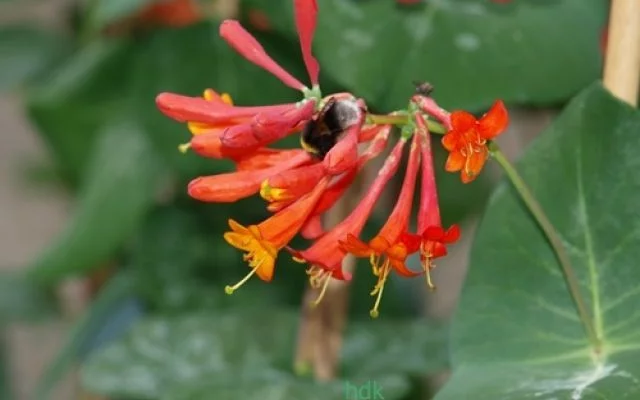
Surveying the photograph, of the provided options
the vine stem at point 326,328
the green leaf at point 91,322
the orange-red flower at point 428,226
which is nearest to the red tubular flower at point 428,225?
the orange-red flower at point 428,226

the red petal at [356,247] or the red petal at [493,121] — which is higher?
the red petal at [493,121]

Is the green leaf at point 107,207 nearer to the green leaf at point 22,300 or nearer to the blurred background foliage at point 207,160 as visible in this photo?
the blurred background foliage at point 207,160

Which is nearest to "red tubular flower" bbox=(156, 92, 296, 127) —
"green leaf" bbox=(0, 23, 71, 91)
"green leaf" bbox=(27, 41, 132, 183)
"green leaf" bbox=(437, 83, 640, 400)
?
"green leaf" bbox=(437, 83, 640, 400)

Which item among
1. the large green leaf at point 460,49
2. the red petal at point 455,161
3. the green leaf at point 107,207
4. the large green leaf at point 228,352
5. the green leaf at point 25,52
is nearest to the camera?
the red petal at point 455,161

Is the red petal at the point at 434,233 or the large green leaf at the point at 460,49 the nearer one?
the red petal at the point at 434,233

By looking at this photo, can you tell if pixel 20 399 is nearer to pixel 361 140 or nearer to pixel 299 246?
pixel 299 246

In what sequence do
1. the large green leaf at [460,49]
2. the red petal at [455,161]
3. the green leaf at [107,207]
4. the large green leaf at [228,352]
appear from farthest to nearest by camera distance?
1. the green leaf at [107,207]
2. the large green leaf at [228,352]
3. the large green leaf at [460,49]
4. the red petal at [455,161]

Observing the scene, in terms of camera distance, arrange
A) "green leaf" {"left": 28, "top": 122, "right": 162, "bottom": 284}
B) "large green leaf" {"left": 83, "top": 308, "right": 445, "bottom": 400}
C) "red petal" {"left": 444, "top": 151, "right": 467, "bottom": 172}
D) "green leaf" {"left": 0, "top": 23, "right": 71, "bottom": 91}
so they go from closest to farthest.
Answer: "red petal" {"left": 444, "top": 151, "right": 467, "bottom": 172}, "large green leaf" {"left": 83, "top": 308, "right": 445, "bottom": 400}, "green leaf" {"left": 28, "top": 122, "right": 162, "bottom": 284}, "green leaf" {"left": 0, "top": 23, "right": 71, "bottom": 91}

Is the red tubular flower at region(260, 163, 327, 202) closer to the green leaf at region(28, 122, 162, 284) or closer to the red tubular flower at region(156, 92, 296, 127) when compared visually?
the red tubular flower at region(156, 92, 296, 127)
